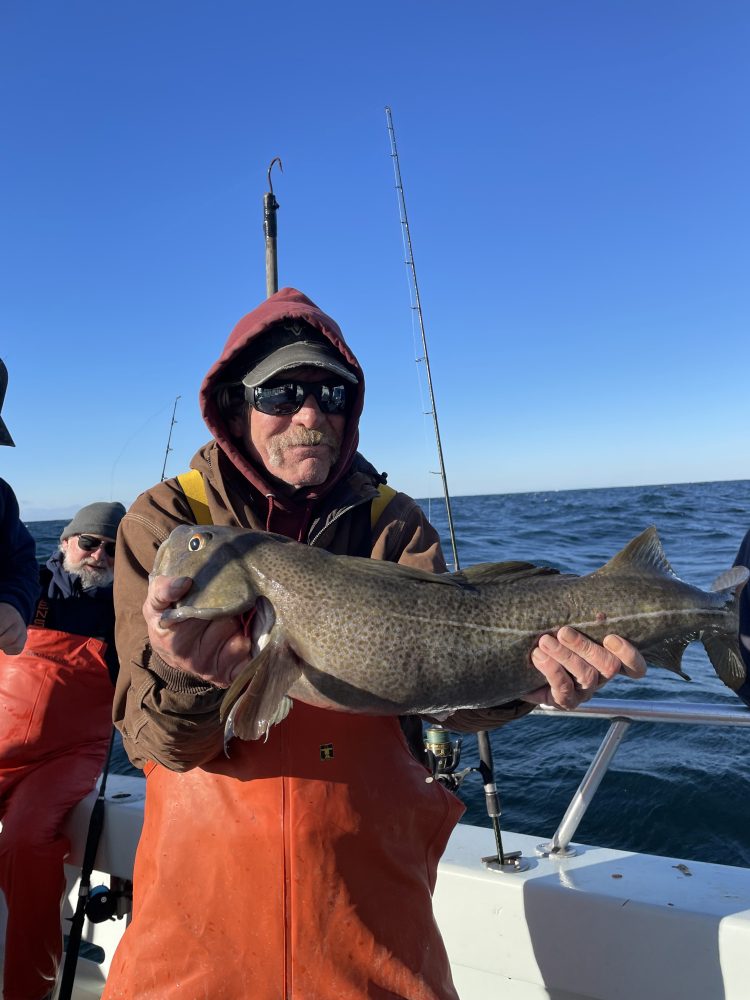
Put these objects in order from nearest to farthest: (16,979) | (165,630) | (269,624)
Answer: (165,630) < (269,624) < (16,979)

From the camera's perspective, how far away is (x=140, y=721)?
2.62 m

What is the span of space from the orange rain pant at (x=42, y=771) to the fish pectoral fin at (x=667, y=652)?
4.29 meters

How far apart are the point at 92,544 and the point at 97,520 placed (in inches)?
14.8

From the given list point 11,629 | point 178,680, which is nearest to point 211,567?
point 178,680

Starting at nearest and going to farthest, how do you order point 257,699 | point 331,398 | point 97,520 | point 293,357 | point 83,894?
point 257,699, point 293,357, point 331,398, point 83,894, point 97,520

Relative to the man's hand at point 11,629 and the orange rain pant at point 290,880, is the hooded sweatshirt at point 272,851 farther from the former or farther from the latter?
the man's hand at point 11,629

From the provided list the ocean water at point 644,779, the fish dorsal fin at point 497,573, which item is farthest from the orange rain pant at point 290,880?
the ocean water at point 644,779

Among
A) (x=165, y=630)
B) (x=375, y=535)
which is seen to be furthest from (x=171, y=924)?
(x=375, y=535)

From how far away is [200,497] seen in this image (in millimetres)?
3197

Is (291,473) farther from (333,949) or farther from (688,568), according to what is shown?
(688,568)

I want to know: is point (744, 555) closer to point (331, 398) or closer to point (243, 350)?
point (331, 398)

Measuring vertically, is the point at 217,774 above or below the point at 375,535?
below

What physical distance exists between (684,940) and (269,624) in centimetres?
253

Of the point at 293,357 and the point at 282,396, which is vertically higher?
the point at 293,357
